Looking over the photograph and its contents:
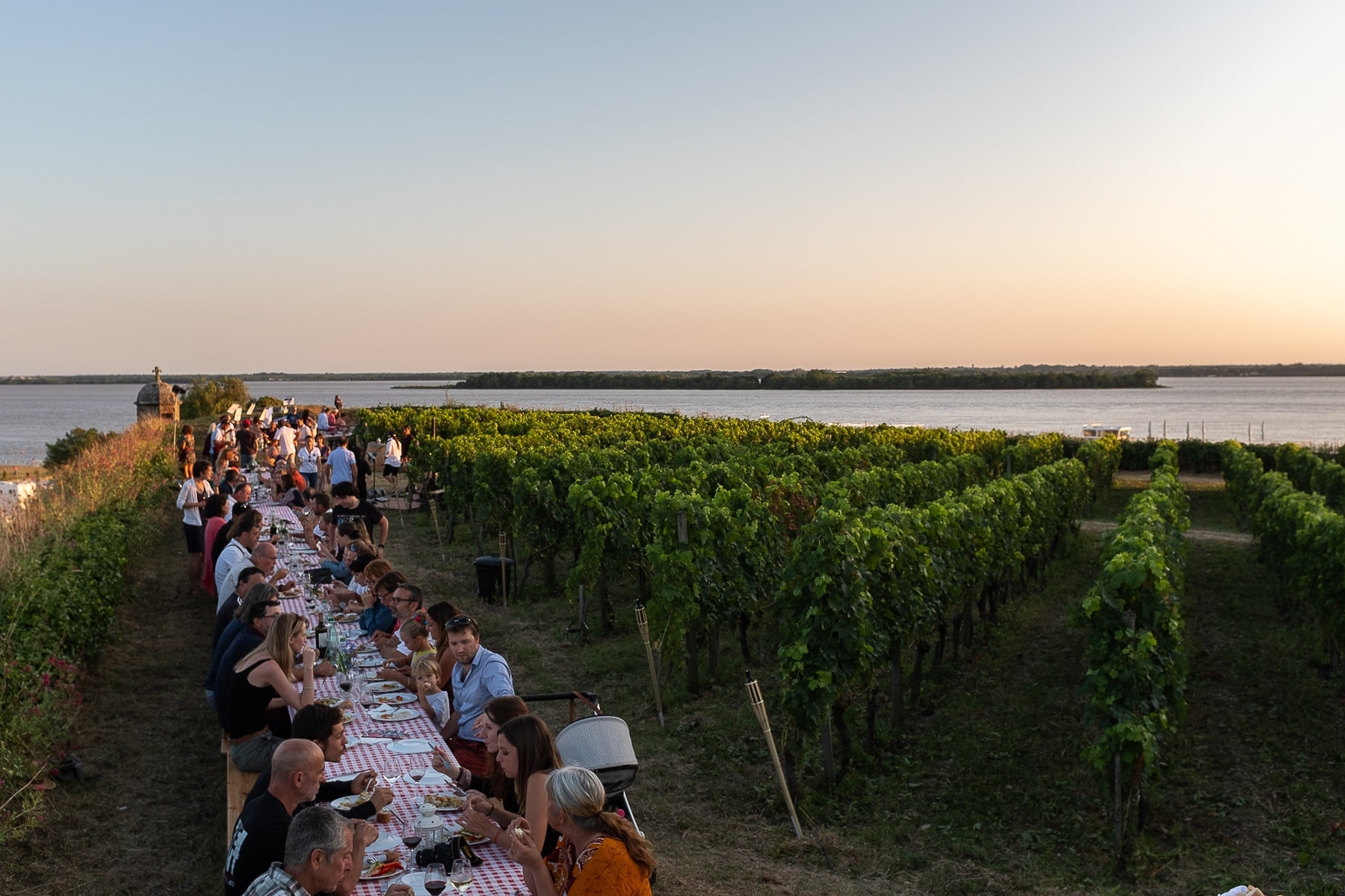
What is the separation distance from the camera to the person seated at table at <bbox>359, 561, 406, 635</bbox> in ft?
23.7

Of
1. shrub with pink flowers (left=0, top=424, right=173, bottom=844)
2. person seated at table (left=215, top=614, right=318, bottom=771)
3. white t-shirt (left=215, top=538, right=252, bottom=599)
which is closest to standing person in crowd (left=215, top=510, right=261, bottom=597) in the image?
white t-shirt (left=215, top=538, right=252, bottom=599)

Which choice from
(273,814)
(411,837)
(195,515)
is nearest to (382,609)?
(411,837)

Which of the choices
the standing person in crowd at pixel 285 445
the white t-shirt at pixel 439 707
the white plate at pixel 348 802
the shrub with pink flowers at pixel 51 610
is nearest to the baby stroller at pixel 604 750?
the white plate at pixel 348 802

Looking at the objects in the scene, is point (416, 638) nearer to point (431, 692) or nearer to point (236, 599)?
point (431, 692)

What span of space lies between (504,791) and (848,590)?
372cm

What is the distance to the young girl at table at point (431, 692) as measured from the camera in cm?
541

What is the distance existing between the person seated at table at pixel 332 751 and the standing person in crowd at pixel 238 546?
4325mm

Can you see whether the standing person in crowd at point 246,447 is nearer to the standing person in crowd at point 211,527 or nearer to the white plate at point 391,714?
the standing person in crowd at point 211,527

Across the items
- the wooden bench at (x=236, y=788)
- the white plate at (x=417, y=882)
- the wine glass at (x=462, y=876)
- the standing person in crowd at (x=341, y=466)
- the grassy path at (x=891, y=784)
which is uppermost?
the standing person in crowd at (x=341, y=466)

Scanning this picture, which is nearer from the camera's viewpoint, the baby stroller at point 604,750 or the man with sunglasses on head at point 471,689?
the baby stroller at point 604,750

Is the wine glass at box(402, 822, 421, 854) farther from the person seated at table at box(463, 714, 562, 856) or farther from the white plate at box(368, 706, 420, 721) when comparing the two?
the white plate at box(368, 706, 420, 721)

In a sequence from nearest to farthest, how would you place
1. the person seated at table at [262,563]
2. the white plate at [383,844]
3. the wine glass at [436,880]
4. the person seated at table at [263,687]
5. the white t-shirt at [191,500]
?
the wine glass at [436,880], the white plate at [383,844], the person seated at table at [263,687], the person seated at table at [262,563], the white t-shirt at [191,500]

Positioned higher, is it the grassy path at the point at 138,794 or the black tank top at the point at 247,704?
the black tank top at the point at 247,704

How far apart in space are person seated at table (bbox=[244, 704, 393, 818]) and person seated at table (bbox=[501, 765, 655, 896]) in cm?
91
